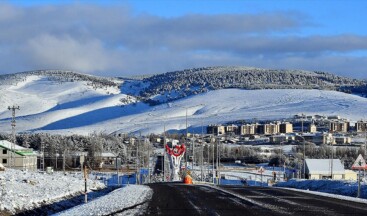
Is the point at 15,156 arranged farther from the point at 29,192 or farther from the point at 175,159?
the point at 29,192

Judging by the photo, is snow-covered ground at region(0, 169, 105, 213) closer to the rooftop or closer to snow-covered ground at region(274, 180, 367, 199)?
snow-covered ground at region(274, 180, 367, 199)

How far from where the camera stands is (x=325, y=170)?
10006 centimetres

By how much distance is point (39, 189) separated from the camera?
3145 cm

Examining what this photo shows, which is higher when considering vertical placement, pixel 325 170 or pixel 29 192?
pixel 29 192

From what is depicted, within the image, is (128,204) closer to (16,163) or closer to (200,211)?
(200,211)

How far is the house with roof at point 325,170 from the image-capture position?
99062 mm

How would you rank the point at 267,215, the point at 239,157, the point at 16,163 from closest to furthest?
the point at 267,215 → the point at 16,163 → the point at 239,157

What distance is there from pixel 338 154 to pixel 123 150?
58.5 metres

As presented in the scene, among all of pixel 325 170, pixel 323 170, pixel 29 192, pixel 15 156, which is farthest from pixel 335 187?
pixel 15 156

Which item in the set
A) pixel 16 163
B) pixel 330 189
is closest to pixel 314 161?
pixel 16 163

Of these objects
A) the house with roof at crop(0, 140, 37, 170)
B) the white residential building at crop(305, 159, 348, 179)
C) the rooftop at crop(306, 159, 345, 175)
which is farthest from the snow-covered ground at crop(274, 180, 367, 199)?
the house with roof at crop(0, 140, 37, 170)

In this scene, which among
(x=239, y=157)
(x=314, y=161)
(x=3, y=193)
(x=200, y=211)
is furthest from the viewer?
(x=239, y=157)

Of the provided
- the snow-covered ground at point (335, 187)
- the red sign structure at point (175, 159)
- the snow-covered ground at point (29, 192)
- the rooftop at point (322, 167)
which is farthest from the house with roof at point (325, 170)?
the snow-covered ground at point (29, 192)

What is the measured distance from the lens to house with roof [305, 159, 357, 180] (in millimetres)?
99062
